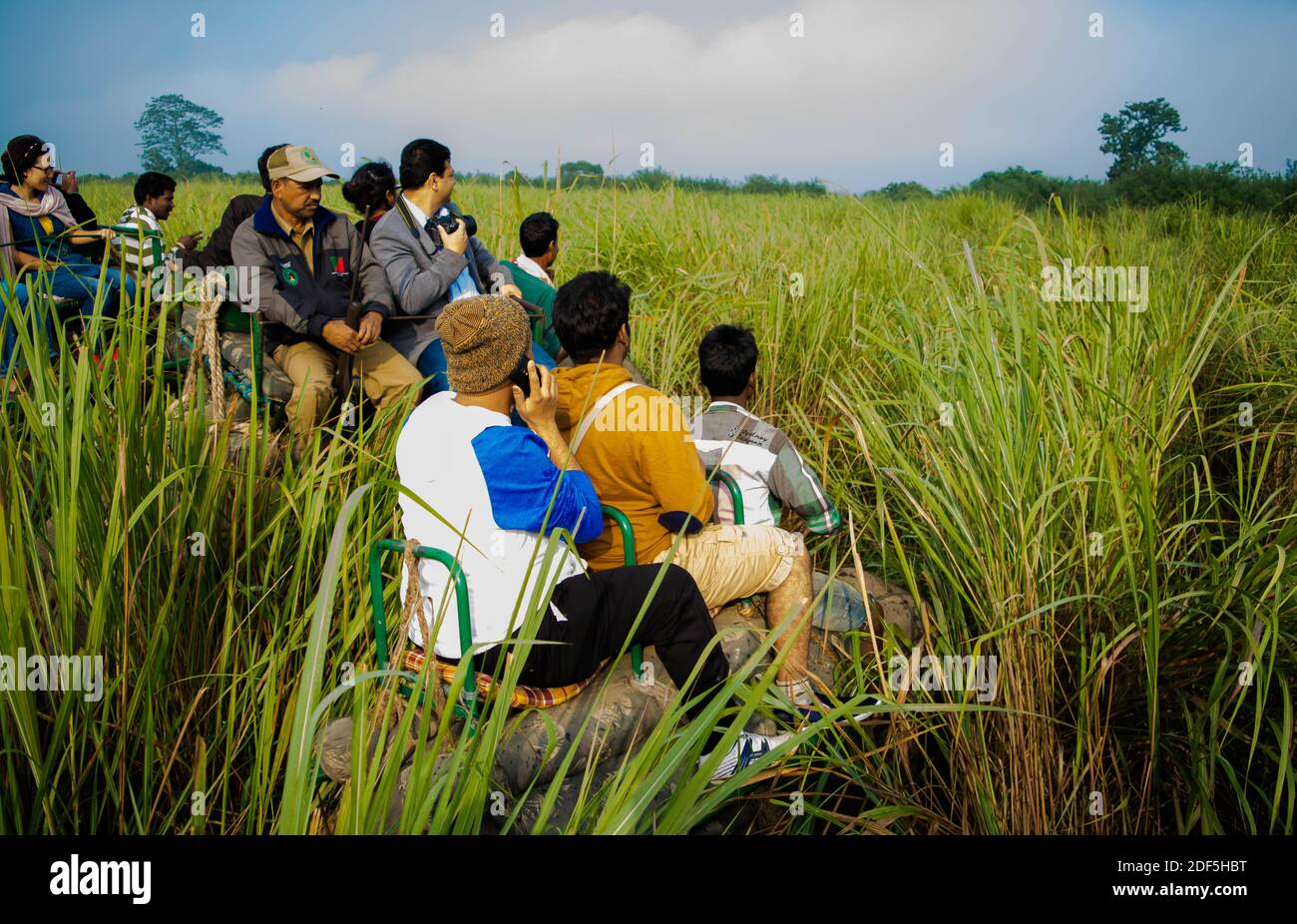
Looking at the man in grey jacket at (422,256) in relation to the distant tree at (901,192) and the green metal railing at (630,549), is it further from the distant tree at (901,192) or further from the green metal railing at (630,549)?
the distant tree at (901,192)

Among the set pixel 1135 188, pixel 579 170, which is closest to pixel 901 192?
pixel 1135 188

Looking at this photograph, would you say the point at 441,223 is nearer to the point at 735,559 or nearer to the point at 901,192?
the point at 735,559

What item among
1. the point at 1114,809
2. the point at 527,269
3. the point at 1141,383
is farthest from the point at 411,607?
the point at 527,269

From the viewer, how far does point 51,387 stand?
204 centimetres

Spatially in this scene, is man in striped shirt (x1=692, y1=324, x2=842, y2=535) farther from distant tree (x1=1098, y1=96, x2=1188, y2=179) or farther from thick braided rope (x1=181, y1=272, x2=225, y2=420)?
distant tree (x1=1098, y1=96, x2=1188, y2=179)

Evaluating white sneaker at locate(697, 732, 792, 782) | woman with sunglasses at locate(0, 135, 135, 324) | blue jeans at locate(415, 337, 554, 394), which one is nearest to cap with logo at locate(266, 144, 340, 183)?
blue jeans at locate(415, 337, 554, 394)

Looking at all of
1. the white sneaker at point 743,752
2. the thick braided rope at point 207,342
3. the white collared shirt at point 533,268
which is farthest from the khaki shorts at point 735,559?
the white collared shirt at point 533,268

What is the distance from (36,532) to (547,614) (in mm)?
1173

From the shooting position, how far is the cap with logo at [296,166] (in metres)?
3.57

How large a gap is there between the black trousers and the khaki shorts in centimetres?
31

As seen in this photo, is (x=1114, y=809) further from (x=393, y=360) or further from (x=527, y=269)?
(x=527, y=269)

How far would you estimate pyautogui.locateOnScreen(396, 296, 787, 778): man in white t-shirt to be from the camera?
6.88 feet

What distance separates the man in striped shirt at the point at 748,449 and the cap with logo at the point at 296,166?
1.71 m

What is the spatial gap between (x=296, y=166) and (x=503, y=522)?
2.22 meters
